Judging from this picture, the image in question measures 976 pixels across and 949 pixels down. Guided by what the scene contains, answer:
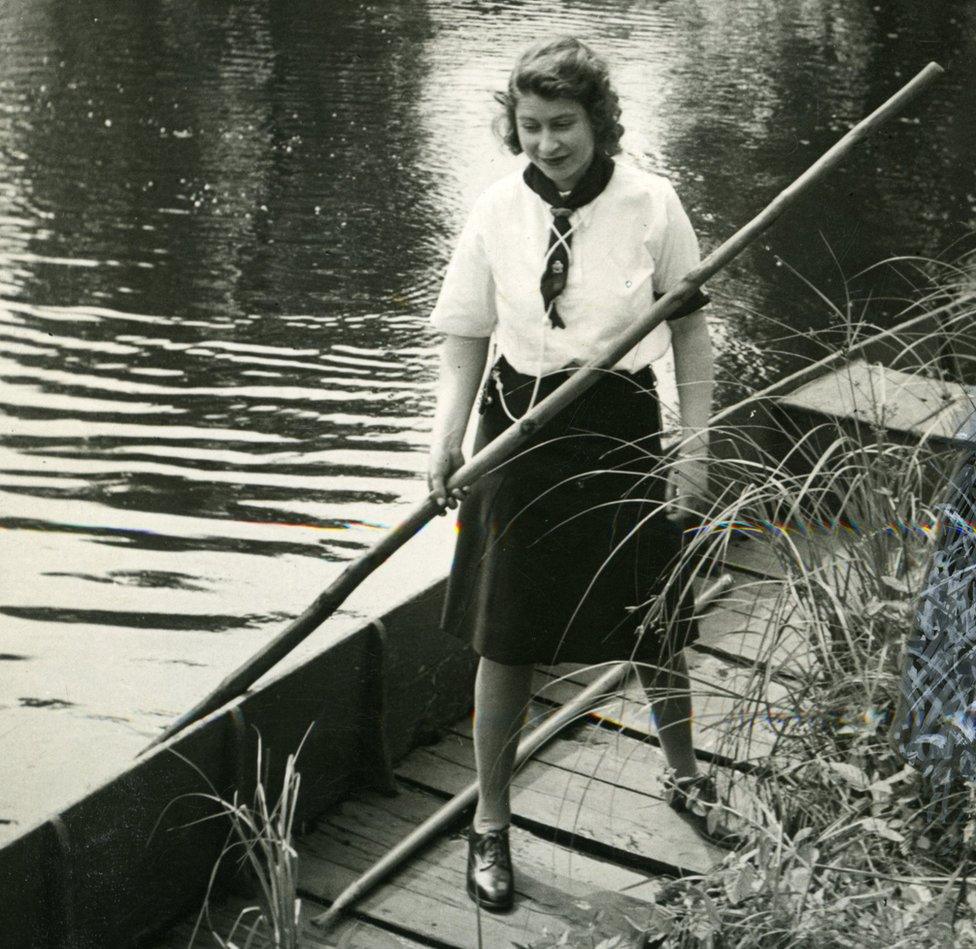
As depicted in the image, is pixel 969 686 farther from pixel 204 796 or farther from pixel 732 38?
pixel 732 38

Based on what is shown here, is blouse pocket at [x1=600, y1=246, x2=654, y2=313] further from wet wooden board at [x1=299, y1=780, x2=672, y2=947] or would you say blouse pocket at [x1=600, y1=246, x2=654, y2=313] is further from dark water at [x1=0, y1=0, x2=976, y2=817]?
dark water at [x1=0, y1=0, x2=976, y2=817]

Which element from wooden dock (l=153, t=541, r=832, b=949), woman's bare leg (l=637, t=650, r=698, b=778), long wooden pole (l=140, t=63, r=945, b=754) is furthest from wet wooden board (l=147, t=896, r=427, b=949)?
woman's bare leg (l=637, t=650, r=698, b=778)

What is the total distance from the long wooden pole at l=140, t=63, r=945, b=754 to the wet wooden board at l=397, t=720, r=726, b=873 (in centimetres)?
44

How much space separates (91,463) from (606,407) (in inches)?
126

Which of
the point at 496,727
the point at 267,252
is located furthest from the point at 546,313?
the point at 267,252

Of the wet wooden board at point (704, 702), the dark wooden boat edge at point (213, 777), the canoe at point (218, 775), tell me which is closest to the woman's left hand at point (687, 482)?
the canoe at point (218, 775)

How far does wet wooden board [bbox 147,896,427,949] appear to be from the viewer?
2551mm

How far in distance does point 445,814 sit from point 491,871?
0.22m

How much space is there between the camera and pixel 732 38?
51.7ft

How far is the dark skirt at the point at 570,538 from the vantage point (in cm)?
257

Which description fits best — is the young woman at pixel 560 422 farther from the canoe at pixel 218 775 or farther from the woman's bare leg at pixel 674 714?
the canoe at pixel 218 775

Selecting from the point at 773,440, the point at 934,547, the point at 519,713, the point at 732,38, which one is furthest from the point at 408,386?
the point at 732,38

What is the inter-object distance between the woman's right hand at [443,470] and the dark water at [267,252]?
156 cm

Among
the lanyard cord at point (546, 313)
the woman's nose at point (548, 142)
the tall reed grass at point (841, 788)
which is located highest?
the woman's nose at point (548, 142)
